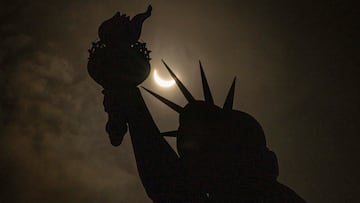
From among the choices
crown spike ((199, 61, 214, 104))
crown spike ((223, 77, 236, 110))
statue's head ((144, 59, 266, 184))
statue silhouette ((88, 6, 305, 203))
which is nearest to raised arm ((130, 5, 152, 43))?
statue silhouette ((88, 6, 305, 203))

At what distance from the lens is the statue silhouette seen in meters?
19.7

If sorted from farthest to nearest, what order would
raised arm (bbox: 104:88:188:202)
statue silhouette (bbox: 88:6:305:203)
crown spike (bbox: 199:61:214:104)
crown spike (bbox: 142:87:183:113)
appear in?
1. raised arm (bbox: 104:88:188:202)
2. statue silhouette (bbox: 88:6:305:203)
3. crown spike (bbox: 142:87:183:113)
4. crown spike (bbox: 199:61:214:104)

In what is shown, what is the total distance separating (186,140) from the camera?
20.4 m

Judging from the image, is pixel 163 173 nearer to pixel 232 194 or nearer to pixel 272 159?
pixel 232 194

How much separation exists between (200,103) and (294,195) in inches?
208

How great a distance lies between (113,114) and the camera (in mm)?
20906

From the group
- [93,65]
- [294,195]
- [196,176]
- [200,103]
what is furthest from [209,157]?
[93,65]

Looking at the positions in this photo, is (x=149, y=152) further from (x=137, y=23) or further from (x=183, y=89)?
(x=137, y=23)

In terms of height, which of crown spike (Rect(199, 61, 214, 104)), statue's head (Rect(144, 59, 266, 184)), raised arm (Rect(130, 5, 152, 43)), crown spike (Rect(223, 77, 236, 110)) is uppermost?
raised arm (Rect(130, 5, 152, 43))

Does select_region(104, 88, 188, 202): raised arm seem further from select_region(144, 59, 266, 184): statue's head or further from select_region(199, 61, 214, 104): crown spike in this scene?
select_region(199, 61, 214, 104): crown spike

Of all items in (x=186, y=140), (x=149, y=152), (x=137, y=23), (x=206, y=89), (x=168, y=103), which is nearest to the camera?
(x=206, y=89)

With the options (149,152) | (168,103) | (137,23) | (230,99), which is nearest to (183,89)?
(168,103)

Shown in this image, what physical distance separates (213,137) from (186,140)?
1159mm

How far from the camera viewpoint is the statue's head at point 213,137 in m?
19.9
